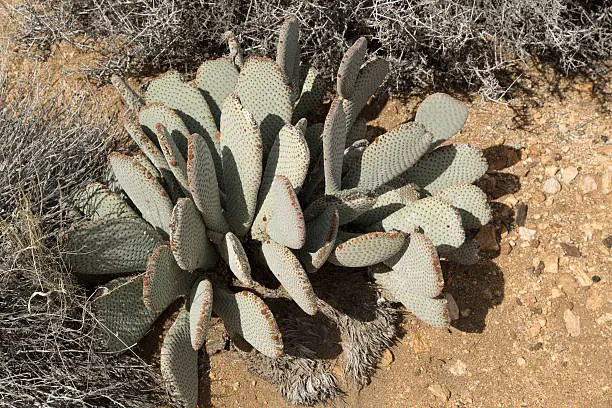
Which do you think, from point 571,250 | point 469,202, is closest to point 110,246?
point 469,202

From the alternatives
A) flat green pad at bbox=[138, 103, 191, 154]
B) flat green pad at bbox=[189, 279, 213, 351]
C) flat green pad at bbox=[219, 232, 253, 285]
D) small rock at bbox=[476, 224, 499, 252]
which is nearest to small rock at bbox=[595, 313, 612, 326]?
small rock at bbox=[476, 224, 499, 252]

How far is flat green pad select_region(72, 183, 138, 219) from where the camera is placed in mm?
2717

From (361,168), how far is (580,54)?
5.90 ft

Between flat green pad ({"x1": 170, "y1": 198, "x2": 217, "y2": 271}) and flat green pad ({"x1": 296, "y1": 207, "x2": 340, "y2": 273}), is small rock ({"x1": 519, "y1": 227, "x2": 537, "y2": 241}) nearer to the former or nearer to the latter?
flat green pad ({"x1": 296, "y1": 207, "x2": 340, "y2": 273})

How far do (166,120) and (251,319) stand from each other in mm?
927

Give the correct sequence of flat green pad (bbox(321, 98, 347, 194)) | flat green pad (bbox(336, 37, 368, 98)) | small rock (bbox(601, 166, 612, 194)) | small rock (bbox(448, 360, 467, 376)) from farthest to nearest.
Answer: small rock (bbox(601, 166, 612, 194)), small rock (bbox(448, 360, 467, 376)), flat green pad (bbox(336, 37, 368, 98)), flat green pad (bbox(321, 98, 347, 194))

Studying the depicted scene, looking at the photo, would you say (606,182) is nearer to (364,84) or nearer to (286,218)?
(364,84)

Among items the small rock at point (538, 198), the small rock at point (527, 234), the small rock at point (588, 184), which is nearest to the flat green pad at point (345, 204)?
the small rock at point (527, 234)

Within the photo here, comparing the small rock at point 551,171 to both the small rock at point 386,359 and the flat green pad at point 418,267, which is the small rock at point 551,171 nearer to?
the flat green pad at point 418,267

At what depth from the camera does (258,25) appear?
3.43 m

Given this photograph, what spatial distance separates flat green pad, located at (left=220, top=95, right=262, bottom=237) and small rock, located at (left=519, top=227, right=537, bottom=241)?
1410 mm

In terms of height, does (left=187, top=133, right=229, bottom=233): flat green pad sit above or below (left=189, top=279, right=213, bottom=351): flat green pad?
above

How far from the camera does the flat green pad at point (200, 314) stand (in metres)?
2.33

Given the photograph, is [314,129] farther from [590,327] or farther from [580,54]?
[580,54]
